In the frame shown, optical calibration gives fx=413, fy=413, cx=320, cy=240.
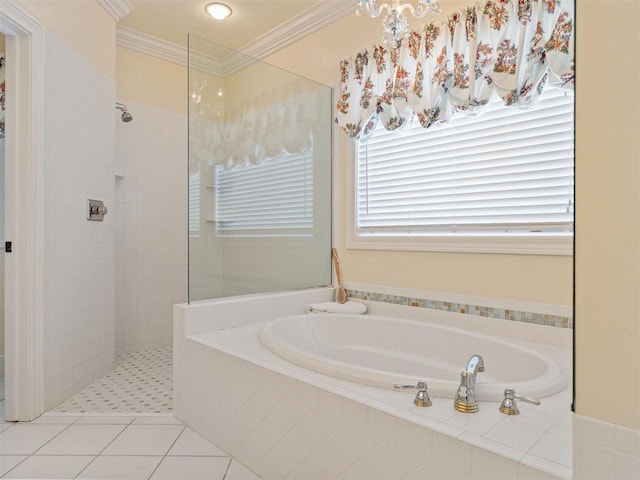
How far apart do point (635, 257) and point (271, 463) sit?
1.42 meters

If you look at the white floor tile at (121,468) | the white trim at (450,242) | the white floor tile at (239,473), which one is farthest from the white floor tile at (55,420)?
the white trim at (450,242)

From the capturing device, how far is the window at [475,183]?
1.95m

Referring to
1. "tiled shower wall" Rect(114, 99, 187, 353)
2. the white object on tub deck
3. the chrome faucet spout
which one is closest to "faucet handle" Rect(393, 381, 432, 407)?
the chrome faucet spout

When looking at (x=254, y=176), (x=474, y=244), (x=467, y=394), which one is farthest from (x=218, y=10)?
(x=467, y=394)

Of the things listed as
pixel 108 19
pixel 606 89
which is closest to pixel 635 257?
pixel 606 89

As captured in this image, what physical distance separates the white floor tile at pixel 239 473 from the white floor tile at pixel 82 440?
2.10ft

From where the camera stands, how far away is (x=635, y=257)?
808mm

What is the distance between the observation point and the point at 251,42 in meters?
3.52

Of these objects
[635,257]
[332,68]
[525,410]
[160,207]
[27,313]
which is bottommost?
[525,410]

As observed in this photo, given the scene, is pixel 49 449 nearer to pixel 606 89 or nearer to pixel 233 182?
pixel 233 182

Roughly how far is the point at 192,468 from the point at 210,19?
305 cm

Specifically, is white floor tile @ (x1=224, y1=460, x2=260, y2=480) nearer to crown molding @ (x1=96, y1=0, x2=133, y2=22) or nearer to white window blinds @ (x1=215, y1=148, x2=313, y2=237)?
white window blinds @ (x1=215, y1=148, x2=313, y2=237)

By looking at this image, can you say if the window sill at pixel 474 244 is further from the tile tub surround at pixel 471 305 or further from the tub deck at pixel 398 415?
the tub deck at pixel 398 415

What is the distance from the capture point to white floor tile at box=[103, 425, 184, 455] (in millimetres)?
1866
